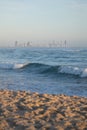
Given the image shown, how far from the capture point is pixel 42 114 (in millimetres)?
6707

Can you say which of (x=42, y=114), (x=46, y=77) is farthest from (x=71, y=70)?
(x=42, y=114)

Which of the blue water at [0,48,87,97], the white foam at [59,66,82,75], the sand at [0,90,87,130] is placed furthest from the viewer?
the white foam at [59,66,82,75]

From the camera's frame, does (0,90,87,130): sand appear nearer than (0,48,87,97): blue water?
Yes

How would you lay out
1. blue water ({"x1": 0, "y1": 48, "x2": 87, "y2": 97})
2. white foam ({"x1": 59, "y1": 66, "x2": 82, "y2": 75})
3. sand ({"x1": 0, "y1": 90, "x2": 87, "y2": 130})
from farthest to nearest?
white foam ({"x1": 59, "y1": 66, "x2": 82, "y2": 75})
blue water ({"x1": 0, "y1": 48, "x2": 87, "y2": 97})
sand ({"x1": 0, "y1": 90, "x2": 87, "y2": 130})

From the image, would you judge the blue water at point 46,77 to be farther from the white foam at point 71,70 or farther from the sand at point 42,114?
the sand at point 42,114

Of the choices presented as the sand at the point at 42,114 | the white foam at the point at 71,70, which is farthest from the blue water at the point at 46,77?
the sand at the point at 42,114

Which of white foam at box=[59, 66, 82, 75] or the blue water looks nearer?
the blue water

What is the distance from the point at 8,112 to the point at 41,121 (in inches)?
41.5

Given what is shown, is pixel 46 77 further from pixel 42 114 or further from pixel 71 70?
pixel 42 114

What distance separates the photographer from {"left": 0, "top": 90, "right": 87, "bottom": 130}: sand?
19.1ft

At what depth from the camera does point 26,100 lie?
8.42m

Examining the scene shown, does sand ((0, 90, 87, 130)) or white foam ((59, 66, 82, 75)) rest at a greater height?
sand ((0, 90, 87, 130))

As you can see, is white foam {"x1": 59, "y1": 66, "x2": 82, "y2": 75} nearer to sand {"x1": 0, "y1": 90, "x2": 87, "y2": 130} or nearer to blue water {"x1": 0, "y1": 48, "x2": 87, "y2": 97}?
blue water {"x1": 0, "y1": 48, "x2": 87, "y2": 97}

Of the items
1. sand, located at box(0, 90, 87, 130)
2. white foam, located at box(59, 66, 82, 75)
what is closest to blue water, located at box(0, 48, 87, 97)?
white foam, located at box(59, 66, 82, 75)
